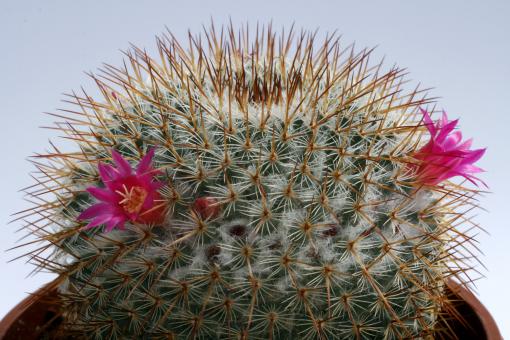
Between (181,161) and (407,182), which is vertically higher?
(181,161)

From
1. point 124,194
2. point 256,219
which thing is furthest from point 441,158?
point 124,194

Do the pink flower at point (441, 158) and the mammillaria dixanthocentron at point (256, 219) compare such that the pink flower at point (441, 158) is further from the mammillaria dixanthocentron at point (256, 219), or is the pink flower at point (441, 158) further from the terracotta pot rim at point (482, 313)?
the terracotta pot rim at point (482, 313)

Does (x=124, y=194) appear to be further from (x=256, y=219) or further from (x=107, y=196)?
(x=256, y=219)

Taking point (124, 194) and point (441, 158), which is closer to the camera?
point (124, 194)

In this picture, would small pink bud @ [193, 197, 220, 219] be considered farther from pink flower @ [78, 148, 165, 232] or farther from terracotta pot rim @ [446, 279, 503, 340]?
terracotta pot rim @ [446, 279, 503, 340]

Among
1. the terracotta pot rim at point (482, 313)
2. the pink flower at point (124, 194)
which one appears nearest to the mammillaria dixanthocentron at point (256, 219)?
the pink flower at point (124, 194)

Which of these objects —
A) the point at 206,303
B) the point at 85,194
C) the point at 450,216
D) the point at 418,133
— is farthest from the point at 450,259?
the point at 85,194

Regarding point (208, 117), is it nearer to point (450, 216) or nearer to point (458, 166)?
point (458, 166)
